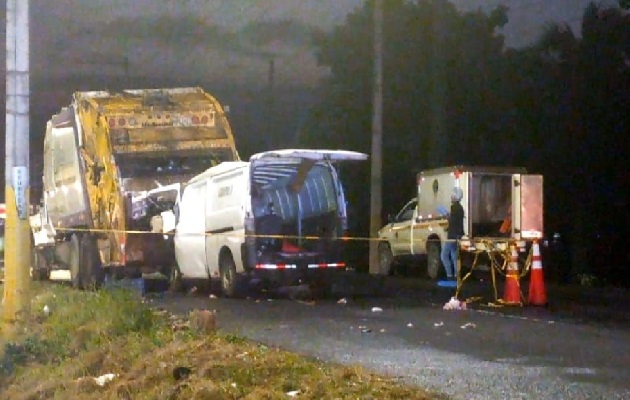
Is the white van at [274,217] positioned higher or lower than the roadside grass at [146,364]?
higher

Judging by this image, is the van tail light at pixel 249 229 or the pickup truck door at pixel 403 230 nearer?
the van tail light at pixel 249 229

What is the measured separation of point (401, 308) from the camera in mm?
15836

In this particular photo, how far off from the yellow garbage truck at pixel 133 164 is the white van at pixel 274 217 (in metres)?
1.30

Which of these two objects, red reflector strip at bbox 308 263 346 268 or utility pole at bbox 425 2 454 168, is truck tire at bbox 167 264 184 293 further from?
utility pole at bbox 425 2 454 168

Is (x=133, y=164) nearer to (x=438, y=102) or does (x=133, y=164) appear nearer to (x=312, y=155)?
(x=312, y=155)

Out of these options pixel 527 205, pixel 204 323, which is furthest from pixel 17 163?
pixel 527 205

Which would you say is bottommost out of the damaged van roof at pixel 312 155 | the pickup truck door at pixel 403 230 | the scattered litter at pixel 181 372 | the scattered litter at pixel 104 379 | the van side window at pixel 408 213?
the scattered litter at pixel 104 379

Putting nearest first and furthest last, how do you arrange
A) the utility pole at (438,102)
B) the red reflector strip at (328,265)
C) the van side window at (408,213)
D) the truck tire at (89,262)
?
the red reflector strip at (328,265) → the truck tire at (89,262) → the van side window at (408,213) → the utility pole at (438,102)

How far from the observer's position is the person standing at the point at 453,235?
1983 centimetres

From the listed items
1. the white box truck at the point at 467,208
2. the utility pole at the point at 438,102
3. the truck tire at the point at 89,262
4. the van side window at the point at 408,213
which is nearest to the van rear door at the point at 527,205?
the white box truck at the point at 467,208

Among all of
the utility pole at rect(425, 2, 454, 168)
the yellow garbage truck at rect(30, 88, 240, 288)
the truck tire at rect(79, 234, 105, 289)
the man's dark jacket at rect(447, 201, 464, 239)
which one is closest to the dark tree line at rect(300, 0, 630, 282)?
the utility pole at rect(425, 2, 454, 168)

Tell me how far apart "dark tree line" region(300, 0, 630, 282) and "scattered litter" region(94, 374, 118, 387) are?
15.1 meters

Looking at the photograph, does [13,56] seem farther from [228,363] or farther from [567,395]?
[567,395]

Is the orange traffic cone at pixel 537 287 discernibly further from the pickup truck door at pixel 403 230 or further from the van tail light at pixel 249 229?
the pickup truck door at pixel 403 230
